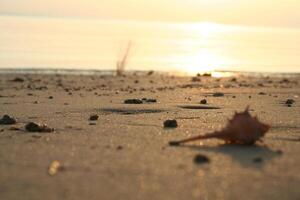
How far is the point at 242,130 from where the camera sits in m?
3.82

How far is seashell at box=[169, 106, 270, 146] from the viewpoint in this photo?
376 cm

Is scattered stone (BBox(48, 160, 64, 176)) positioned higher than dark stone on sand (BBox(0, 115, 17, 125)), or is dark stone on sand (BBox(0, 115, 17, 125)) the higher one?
dark stone on sand (BBox(0, 115, 17, 125))

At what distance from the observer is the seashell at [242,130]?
3.76m

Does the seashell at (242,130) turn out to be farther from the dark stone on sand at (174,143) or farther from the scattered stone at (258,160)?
the scattered stone at (258,160)

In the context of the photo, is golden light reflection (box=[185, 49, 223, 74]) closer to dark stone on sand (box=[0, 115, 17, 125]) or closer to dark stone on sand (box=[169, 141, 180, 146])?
dark stone on sand (box=[0, 115, 17, 125])

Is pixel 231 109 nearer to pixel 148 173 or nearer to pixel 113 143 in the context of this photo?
pixel 113 143

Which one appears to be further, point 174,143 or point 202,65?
point 202,65

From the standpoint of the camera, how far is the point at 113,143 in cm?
408

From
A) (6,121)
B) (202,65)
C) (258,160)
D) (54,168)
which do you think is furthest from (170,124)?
(202,65)

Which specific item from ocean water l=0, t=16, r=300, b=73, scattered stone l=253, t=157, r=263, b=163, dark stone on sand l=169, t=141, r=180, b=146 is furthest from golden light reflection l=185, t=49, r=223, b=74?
scattered stone l=253, t=157, r=263, b=163

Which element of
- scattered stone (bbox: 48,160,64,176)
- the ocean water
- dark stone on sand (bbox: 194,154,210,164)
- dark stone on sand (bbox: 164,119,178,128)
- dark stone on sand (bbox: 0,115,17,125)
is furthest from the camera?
the ocean water

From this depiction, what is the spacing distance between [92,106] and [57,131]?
226 centimetres

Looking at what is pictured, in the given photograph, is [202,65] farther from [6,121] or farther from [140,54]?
[6,121]

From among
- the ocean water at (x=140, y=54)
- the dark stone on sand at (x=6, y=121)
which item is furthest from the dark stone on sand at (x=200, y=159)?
the ocean water at (x=140, y=54)
